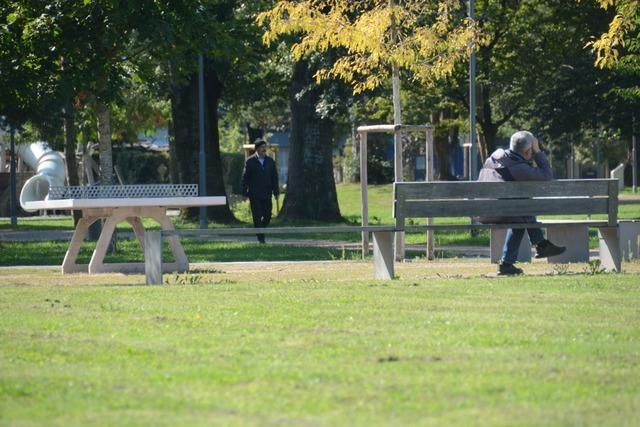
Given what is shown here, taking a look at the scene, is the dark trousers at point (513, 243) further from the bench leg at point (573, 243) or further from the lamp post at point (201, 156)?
the lamp post at point (201, 156)

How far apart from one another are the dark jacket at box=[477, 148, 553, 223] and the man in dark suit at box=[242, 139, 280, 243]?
865 cm

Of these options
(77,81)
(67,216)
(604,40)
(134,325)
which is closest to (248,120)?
(67,216)

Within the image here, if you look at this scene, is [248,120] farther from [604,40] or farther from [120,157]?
[604,40]

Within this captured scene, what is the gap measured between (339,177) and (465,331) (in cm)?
7229

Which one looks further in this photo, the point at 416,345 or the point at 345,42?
the point at 345,42

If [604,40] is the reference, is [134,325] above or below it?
below

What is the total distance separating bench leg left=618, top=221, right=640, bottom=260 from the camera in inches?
647

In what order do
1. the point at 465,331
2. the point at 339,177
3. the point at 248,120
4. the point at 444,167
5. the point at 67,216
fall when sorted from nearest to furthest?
the point at 465,331 < the point at 67,216 < the point at 444,167 < the point at 248,120 < the point at 339,177

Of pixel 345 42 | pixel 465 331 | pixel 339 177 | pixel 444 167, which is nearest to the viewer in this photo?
pixel 465 331

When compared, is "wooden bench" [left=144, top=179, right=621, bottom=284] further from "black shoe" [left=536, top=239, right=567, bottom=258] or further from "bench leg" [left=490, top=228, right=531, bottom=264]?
"bench leg" [left=490, top=228, right=531, bottom=264]

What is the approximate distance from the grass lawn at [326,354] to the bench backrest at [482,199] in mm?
1239

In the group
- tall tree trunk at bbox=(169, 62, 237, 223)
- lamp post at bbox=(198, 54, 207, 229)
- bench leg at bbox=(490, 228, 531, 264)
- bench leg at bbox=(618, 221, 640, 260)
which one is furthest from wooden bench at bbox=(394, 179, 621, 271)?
tall tree trunk at bbox=(169, 62, 237, 223)

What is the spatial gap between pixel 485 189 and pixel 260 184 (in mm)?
9571

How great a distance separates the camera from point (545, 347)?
326 inches
